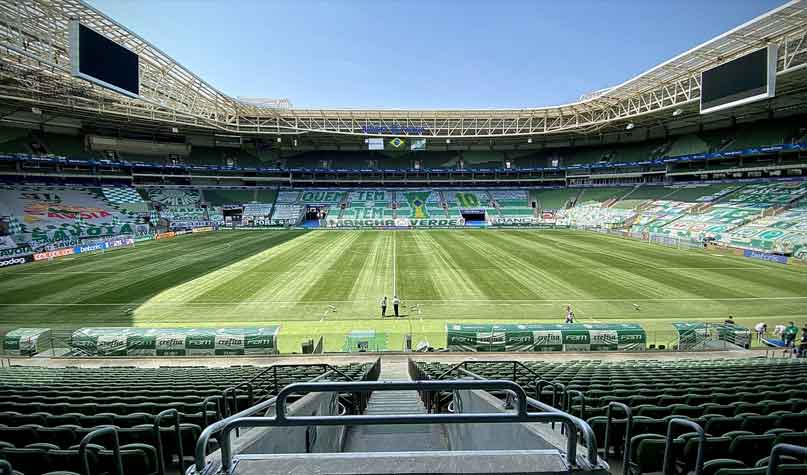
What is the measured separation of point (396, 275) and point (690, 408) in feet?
83.2

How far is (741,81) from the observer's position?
3156 cm

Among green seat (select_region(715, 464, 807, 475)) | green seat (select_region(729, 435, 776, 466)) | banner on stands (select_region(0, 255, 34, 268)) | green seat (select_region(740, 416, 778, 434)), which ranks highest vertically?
green seat (select_region(715, 464, 807, 475))

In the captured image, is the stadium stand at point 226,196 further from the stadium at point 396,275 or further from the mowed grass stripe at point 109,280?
the mowed grass stripe at point 109,280

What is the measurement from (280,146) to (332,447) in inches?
3213

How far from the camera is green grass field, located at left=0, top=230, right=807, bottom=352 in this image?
19922 mm

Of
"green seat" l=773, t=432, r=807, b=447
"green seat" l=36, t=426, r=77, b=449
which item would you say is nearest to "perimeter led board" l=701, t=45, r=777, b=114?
"green seat" l=773, t=432, r=807, b=447

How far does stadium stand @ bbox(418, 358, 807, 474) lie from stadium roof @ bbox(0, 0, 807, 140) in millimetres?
30764

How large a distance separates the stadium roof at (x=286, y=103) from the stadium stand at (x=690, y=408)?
101ft

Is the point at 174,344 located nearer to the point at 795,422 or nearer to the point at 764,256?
the point at 795,422

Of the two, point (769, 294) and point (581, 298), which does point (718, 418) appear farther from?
point (769, 294)

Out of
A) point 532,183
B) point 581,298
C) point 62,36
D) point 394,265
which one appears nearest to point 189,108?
point 62,36

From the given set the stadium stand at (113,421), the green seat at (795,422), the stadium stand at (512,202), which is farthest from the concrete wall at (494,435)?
the stadium stand at (512,202)

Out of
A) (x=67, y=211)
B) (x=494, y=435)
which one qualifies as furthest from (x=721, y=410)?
(x=67, y=211)

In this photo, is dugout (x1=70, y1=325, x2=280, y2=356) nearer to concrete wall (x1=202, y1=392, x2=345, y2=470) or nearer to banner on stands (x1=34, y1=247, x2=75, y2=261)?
concrete wall (x1=202, y1=392, x2=345, y2=470)
